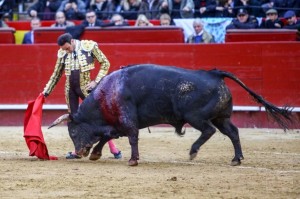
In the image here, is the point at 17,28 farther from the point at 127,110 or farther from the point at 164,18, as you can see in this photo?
the point at 127,110

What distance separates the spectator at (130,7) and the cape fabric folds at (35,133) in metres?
5.76

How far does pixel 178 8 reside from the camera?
16.3 metres

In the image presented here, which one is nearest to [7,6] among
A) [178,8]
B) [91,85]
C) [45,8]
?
[45,8]

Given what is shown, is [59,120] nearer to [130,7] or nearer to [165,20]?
[165,20]

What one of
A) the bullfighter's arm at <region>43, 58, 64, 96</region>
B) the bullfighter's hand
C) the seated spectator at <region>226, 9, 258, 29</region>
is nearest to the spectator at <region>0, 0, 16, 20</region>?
the seated spectator at <region>226, 9, 258, 29</region>

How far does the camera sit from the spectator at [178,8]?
52.3 ft

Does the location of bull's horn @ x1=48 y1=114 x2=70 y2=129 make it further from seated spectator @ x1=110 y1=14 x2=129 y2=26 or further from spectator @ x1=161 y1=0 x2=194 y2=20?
spectator @ x1=161 y1=0 x2=194 y2=20

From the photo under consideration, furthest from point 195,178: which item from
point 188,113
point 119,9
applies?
point 119,9

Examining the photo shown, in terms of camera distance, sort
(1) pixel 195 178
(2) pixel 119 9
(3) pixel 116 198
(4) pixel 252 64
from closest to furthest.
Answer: (3) pixel 116 198 → (1) pixel 195 178 → (4) pixel 252 64 → (2) pixel 119 9

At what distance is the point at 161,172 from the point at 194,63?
5156 mm

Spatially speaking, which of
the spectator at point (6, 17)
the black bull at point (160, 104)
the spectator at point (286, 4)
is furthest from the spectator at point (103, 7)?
the black bull at point (160, 104)

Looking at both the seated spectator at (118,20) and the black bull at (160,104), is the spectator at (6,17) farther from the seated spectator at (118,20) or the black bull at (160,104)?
the black bull at (160,104)

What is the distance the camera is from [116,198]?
8.03m

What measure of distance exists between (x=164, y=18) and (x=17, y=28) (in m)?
3.07
